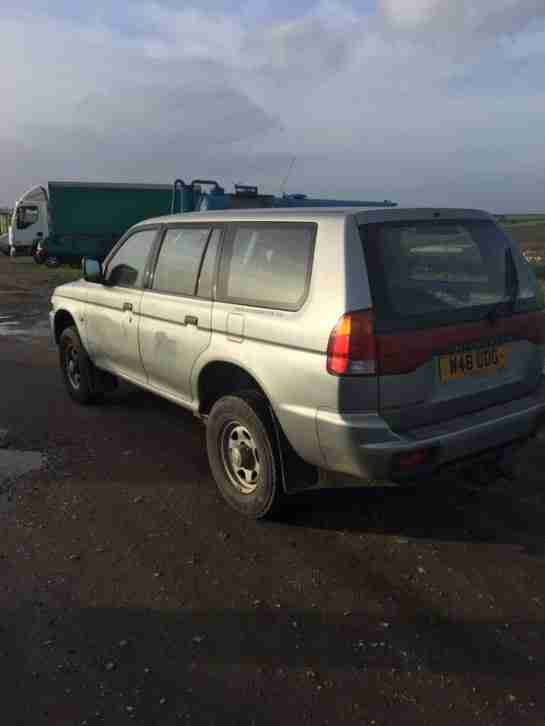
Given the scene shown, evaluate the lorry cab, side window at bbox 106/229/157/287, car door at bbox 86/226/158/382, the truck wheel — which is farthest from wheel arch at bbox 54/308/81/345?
the lorry cab

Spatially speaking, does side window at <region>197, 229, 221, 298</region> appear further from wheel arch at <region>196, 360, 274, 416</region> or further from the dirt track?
the dirt track

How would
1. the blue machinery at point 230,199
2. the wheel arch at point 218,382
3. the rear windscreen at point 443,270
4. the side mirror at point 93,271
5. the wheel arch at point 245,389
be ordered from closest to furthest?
the rear windscreen at point 443,270, the wheel arch at point 245,389, the wheel arch at point 218,382, the side mirror at point 93,271, the blue machinery at point 230,199

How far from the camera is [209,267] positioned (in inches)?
167

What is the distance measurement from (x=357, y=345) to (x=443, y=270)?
826 mm

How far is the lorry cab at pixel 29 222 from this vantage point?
2608 cm

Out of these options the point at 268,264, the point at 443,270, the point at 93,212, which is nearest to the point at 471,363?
the point at 443,270

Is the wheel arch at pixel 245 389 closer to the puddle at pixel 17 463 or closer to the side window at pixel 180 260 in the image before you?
the side window at pixel 180 260

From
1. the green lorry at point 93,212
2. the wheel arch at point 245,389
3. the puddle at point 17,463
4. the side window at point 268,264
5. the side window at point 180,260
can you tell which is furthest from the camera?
the green lorry at point 93,212

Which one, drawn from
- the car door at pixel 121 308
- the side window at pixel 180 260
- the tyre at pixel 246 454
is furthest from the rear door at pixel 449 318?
the car door at pixel 121 308

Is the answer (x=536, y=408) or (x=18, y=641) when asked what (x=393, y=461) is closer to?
(x=536, y=408)

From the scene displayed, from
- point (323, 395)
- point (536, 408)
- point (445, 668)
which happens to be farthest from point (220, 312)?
point (445, 668)

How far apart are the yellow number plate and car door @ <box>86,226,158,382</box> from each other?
8.02 feet

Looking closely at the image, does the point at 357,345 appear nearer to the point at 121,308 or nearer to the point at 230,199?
the point at 121,308

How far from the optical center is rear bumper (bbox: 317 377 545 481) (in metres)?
3.17
